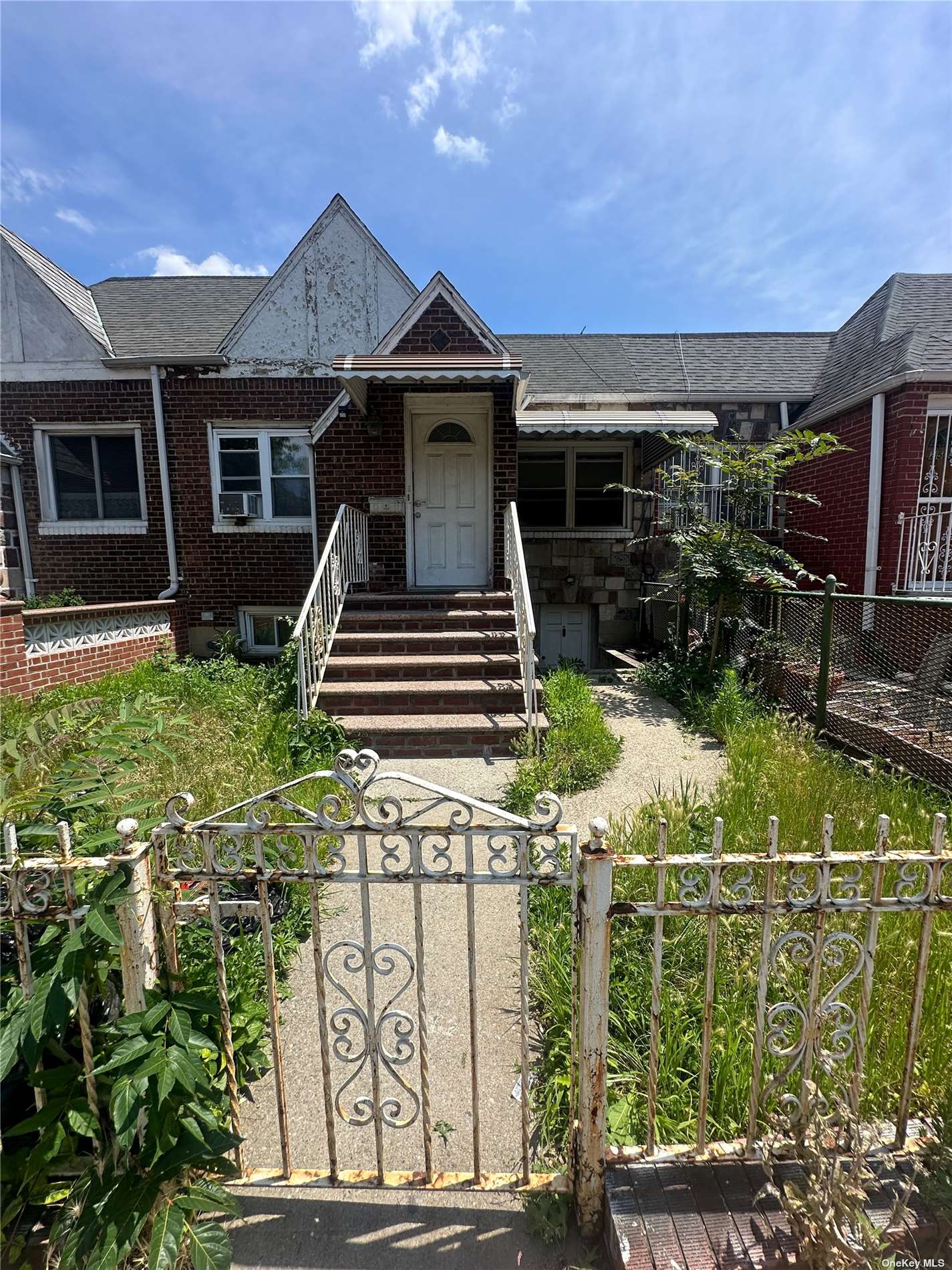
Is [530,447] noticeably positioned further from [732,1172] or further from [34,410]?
[732,1172]

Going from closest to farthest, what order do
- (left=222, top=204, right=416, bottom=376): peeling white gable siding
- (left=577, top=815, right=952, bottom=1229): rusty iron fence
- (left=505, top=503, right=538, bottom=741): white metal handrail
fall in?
(left=577, top=815, right=952, bottom=1229): rusty iron fence, (left=505, top=503, right=538, bottom=741): white metal handrail, (left=222, top=204, right=416, bottom=376): peeling white gable siding

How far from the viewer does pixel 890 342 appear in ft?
29.7

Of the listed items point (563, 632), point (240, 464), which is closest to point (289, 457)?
point (240, 464)

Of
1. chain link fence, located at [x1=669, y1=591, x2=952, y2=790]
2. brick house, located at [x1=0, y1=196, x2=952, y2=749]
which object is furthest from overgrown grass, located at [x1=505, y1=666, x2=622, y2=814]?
chain link fence, located at [x1=669, y1=591, x2=952, y2=790]

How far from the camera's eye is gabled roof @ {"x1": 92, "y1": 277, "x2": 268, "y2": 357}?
9.51m

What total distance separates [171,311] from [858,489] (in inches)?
469

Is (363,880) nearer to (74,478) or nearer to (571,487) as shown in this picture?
(571,487)

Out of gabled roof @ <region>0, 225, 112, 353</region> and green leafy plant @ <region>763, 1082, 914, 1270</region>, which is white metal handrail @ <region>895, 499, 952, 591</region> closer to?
green leafy plant @ <region>763, 1082, 914, 1270</region>

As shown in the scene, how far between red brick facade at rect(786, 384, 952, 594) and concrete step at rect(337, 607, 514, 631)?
5.84 meters

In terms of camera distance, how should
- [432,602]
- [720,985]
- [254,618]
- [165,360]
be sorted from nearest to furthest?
[720,985] → [432,602] → [165,360] → [254,618]

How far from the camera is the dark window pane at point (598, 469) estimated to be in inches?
405

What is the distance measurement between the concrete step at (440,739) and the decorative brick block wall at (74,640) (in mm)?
3450

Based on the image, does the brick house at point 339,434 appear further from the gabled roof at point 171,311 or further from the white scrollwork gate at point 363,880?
the white scrollwork gate at point 363,880

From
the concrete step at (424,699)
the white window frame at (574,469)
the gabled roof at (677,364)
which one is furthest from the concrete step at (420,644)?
the gabled roof at (677,364)
